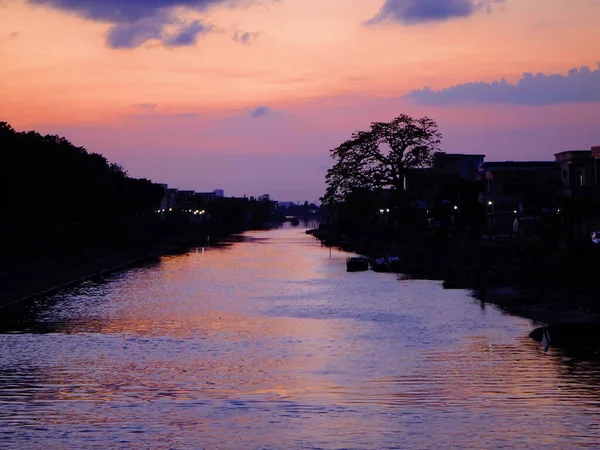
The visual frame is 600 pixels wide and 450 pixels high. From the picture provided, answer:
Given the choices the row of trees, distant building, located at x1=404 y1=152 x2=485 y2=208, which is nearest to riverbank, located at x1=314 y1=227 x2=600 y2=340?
distant building, located at x1=404 y1=152 x2=485 y2=208

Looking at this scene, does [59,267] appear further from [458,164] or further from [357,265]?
[458,164]

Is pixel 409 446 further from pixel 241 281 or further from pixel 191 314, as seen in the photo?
pixel 241 281

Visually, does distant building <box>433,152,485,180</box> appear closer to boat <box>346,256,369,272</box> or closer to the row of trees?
boat <box>346,256,369,272</box>

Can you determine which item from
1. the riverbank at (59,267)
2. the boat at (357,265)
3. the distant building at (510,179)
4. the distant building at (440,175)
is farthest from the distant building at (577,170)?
Answer: the riverbank at (59,267)

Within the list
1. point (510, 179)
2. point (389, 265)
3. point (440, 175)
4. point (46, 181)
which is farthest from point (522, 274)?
point (440, 175)

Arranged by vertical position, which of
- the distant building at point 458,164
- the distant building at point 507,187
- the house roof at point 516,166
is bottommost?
the distant building at point 507,187

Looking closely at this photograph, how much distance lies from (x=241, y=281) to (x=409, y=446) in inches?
2385

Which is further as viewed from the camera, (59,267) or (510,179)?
(510,179)

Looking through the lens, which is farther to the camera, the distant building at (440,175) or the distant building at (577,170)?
the distant building at (440,175)

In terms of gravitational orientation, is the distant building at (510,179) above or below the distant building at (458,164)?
below

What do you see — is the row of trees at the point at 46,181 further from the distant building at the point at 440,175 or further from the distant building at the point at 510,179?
the distant building at the point at 510,179

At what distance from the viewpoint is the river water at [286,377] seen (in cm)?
2512

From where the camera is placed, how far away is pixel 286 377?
111ft

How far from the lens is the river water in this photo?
25.1 meters
